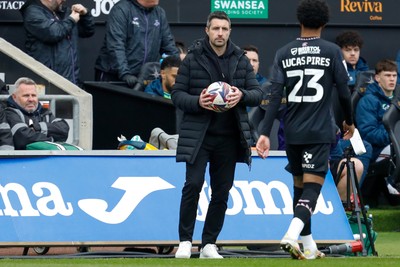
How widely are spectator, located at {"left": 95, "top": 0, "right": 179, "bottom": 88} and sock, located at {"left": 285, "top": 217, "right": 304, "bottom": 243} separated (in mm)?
5956

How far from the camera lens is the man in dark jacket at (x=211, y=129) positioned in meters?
11.7

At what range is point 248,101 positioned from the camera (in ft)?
38.8

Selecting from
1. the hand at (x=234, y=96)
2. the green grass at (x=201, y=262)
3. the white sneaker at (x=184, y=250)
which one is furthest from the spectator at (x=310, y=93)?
the white sneaker at (x=184, y=250)

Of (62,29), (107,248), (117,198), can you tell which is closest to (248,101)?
(117,198)

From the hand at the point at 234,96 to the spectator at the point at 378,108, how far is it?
5.34m

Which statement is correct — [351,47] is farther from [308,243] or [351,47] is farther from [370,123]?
[308,243]

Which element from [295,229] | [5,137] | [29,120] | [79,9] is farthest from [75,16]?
[295,229]

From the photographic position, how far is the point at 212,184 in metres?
12.0

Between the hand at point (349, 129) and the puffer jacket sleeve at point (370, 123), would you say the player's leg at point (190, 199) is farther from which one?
the puffer jacket sleeve at point (370, 123)

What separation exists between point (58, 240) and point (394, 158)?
5382mm

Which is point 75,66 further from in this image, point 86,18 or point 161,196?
point 161,196

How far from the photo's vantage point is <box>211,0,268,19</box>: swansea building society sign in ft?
58.7

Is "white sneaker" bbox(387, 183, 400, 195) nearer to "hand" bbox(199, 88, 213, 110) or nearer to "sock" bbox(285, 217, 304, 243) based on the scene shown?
"hand" bbox(199, 88, 213, 110)

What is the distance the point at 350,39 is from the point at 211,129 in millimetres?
6086
